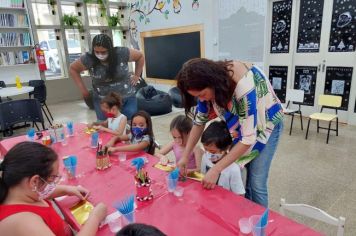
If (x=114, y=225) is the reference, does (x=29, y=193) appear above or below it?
above

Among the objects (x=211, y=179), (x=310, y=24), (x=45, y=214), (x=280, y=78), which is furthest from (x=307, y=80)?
(x=45, y=214)

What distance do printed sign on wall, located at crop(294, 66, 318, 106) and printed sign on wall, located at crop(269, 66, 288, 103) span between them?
20 centimetres

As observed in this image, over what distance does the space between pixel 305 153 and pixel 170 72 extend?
4382 millimetres

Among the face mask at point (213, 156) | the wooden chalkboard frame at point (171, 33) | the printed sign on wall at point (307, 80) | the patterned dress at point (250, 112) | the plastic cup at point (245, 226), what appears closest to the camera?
the plastic cup at point (245, 226)

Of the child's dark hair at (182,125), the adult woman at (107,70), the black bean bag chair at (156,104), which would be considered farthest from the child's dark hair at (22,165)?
the black bean bag chair at (156,104)

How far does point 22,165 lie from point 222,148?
95cm

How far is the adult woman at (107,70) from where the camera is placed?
8.21 ft

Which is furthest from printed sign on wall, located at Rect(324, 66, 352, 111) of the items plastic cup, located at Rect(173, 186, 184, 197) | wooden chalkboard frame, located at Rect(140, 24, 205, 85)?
plastic cup, located at Rect(173, 186, 184, 197)

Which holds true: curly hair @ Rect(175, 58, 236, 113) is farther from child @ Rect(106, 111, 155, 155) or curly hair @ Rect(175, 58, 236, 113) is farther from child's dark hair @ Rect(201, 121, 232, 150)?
child @ Rect(106, 111, 155, 155)

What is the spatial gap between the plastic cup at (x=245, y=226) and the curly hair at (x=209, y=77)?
20.5 inches

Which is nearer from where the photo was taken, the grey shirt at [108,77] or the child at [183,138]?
the child at [183,138]

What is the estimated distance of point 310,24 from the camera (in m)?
4.35

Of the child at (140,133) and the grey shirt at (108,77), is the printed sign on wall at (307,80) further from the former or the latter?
the child at (140,133)

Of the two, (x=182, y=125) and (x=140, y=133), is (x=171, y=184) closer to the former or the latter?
(x=182, y=125)
